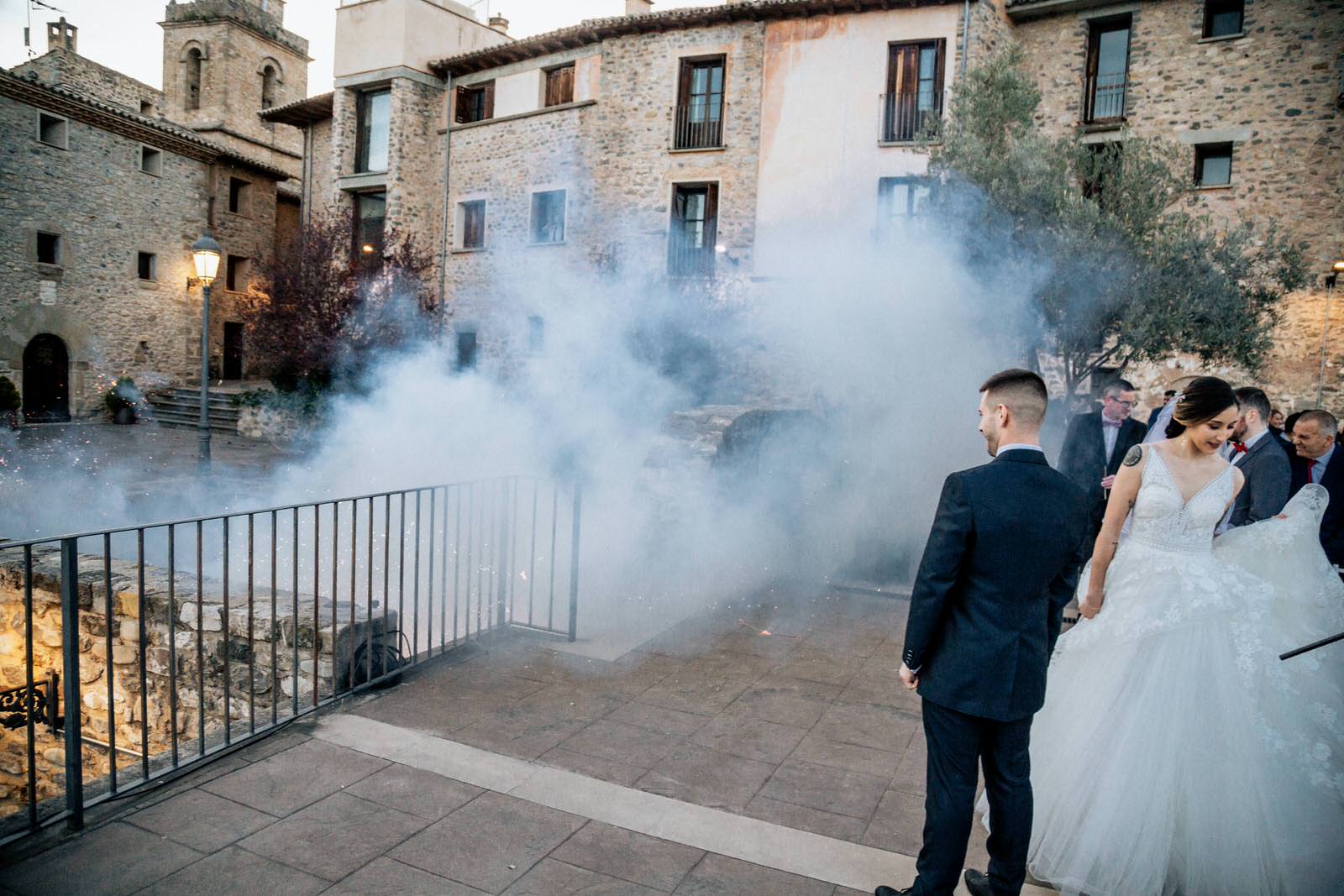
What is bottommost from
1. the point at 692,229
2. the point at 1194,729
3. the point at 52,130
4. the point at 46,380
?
the point at 1194,729

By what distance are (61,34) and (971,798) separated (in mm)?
34659

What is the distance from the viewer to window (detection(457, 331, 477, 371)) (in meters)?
20.1

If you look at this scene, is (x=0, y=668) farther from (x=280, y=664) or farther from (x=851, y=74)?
(x=851, y=74)

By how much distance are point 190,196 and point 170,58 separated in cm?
1141

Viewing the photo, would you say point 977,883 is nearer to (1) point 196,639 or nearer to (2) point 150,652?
(1) point 196,639

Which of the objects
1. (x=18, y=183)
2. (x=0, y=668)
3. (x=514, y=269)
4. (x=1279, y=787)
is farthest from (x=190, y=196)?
(x=1279, y=787)

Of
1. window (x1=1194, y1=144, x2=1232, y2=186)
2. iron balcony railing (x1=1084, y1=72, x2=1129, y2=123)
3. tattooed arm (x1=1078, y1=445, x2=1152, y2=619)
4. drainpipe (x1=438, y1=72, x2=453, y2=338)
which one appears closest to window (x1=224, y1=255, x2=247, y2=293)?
drainpipe (x1=438, y1=72, x2=453, y2=338)

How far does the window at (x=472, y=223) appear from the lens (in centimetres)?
2027

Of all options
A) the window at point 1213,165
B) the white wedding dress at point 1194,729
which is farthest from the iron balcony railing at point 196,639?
the window at point 1213,165

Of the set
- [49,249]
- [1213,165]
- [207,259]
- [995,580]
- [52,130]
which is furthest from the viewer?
[49,249]

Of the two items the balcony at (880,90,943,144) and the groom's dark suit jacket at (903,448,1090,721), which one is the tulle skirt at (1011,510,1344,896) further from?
the balcony at (880,90,943,144)

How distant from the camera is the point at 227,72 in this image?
2961 cm

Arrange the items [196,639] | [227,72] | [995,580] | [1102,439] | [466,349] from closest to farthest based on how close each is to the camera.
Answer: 1. [995,580]
2. [196,639]
3. [1102,439]
4. [466,349]
5. [227,72]

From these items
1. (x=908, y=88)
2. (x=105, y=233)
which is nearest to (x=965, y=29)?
(x=908, y=88)
